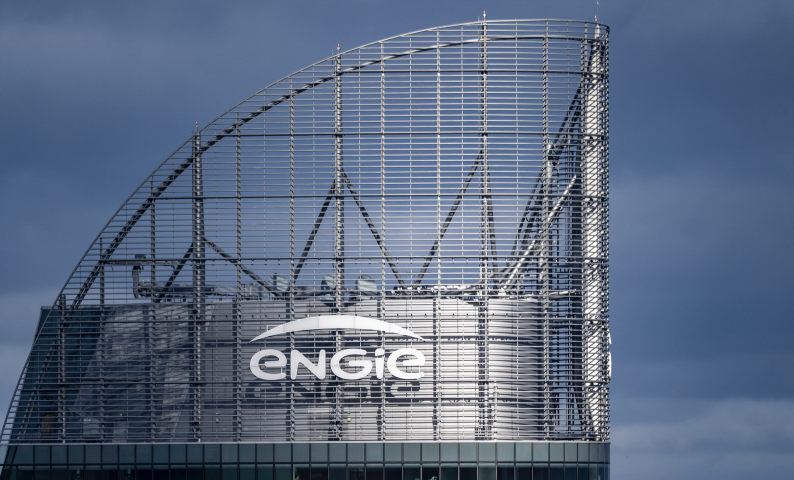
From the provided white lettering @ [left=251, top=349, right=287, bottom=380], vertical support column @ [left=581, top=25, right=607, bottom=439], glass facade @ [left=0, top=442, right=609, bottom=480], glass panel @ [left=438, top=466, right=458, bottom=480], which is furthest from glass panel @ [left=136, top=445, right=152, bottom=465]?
vertical support column @ [left=581, top=25, right=607, bottom=439]

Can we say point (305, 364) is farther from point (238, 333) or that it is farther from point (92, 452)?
point (92, 452)

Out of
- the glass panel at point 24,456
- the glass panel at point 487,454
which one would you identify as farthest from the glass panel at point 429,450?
the glass panel at point 24,456

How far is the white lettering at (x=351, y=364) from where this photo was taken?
78.6 metres

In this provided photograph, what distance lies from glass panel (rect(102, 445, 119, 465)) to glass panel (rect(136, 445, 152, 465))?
123 centimetres

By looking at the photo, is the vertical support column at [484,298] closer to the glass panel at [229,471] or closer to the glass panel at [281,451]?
the glass panel at [281,451]

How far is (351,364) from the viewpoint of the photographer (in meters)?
78.8

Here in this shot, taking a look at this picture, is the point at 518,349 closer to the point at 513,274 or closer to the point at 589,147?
the point at 513,274

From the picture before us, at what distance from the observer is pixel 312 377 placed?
7900 cm

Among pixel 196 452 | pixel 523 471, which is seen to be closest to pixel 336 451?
pixel 196 452

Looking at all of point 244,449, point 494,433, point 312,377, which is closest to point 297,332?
point 312,377

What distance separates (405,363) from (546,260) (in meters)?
10.5

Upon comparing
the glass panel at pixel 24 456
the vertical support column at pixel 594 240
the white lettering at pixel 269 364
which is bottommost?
the glass panel at pixel 24 456

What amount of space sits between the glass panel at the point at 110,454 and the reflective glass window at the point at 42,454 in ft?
11.1

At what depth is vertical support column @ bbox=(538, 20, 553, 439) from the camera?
78750 millimetres
